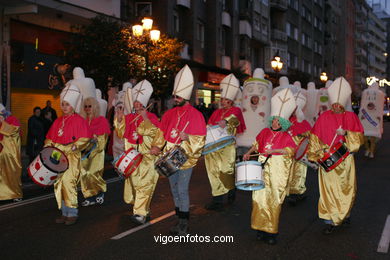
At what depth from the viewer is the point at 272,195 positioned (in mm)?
5773

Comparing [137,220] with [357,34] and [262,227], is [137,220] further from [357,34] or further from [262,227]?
[357,34]

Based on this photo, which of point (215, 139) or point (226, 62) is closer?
point (215, 139)

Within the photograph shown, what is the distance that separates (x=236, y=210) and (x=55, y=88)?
13.1 meters

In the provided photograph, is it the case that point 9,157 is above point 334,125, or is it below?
below

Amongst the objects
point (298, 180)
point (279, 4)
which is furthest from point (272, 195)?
point (279, 4)

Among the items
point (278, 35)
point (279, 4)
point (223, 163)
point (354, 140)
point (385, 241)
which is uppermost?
point (279, 4)

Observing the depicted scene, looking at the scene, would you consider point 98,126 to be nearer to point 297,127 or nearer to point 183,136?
point 183,136

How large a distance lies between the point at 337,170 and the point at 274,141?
1183mm

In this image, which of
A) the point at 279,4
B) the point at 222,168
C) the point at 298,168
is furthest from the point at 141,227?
the point at 279,4

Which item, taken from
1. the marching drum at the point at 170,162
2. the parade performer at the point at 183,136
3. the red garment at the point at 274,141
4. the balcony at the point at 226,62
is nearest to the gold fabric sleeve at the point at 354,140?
the red garment at the point at 274,141

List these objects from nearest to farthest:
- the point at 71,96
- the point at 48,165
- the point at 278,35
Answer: the point at 48,165 → the point at 71,96 → the point at 278,35

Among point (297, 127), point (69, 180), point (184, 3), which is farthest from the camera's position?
point (184, 3)

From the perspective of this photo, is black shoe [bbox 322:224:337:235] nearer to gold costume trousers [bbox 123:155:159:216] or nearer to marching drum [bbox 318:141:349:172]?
marching drum [bbox 318:141:349:172]

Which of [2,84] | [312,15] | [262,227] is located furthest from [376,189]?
[312,15]
